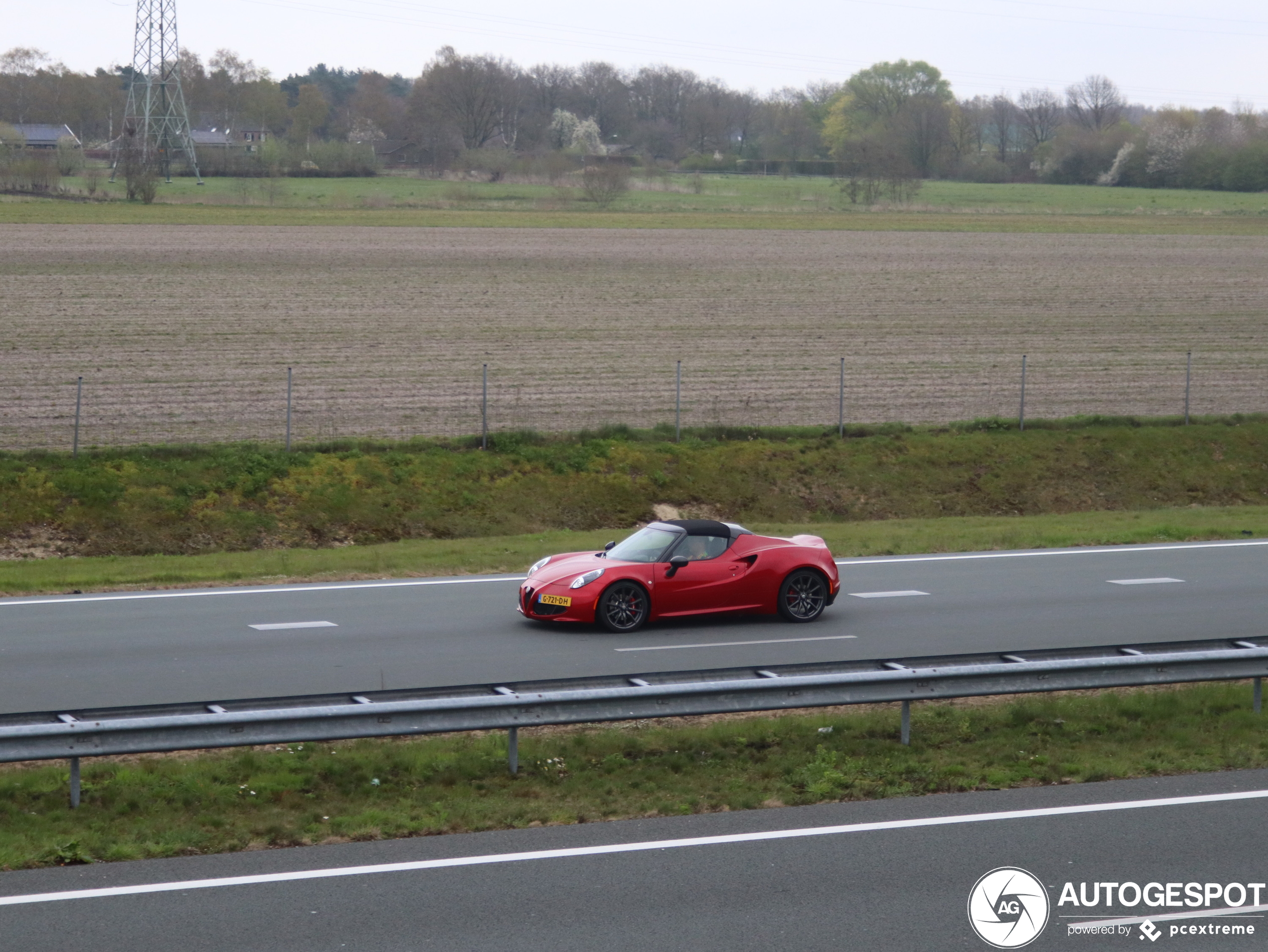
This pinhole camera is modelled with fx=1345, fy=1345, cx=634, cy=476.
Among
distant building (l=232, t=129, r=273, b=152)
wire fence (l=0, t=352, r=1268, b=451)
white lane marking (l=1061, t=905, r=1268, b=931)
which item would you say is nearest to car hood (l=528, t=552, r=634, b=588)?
white lane marking (l=1061, t=905, r=1268, b=931)

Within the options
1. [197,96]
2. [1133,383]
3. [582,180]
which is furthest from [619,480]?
[197,96]

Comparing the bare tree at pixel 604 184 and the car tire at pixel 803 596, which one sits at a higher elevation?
the bare tree at pixel 604 184

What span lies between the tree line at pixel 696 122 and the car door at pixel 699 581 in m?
82.4

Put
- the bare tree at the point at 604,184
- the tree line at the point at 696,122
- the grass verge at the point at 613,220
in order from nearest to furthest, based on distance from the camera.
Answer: the grass verge at the point at 613,220 → the bare tree at the point at 604,184 → the tree line at the point at 696,122

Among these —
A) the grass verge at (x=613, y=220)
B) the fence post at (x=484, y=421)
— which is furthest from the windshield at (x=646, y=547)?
the grass verge at (x=613, y=220)

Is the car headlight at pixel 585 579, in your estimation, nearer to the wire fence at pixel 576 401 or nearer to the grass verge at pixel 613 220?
the wire fence at pixel 576 401

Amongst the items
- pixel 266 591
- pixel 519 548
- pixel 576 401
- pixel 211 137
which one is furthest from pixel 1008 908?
pixel 211 137

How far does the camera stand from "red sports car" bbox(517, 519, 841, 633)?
14055 mm

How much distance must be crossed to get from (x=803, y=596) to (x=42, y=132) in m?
143

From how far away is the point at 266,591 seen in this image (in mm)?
16797

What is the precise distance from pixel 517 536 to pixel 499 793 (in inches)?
512

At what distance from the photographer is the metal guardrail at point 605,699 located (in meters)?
8.32

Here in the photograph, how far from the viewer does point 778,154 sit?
150 meters

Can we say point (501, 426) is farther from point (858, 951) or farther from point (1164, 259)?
point (1164, 259)
